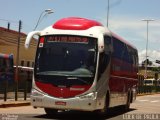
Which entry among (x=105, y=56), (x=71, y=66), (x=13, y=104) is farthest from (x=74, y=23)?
(x=13, y=104)

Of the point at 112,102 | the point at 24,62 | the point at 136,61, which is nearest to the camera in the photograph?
the point at 112,102

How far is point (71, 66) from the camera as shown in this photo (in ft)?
52.4


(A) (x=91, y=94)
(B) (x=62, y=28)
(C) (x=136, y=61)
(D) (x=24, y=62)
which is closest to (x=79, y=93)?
(A) (x=91, y=94)

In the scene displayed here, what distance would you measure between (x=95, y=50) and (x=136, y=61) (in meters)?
10.6

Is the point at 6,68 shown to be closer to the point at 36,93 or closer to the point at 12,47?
the point at 12,47

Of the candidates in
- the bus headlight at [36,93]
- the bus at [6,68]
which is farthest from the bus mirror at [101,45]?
the bus at [6,68]

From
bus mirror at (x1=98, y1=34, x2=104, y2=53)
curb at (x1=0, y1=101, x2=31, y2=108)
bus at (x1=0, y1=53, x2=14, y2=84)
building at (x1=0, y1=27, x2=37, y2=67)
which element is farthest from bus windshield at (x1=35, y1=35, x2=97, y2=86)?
building at (x1=0, y1=27, x2=37, y2=67)

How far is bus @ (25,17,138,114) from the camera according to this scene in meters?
15.9

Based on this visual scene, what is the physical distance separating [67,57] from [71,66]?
36cm

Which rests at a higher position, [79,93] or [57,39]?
[57,39]

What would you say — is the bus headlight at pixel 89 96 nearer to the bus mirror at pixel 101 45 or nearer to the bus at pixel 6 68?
the bus mirror at pixel 101 45

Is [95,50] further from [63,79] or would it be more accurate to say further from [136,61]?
[136,61]

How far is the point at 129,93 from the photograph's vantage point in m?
24.7

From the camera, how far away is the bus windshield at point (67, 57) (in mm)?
15984
